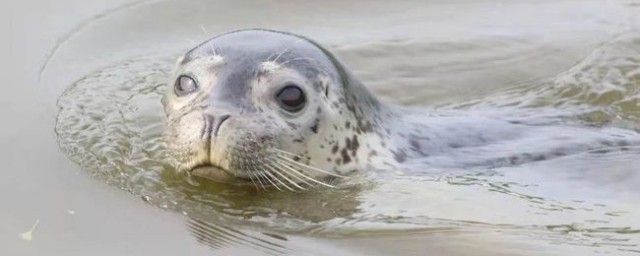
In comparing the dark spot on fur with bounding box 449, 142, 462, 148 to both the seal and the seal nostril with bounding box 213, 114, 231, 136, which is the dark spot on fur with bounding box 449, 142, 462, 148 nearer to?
the seal

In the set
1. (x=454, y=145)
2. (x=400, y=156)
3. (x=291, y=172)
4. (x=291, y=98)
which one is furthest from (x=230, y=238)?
(x=454, y=145)

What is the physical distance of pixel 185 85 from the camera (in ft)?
18.2

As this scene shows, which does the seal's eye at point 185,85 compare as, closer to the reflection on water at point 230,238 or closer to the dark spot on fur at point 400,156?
the reflection on water at point 230,238

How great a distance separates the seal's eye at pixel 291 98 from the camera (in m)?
5.52

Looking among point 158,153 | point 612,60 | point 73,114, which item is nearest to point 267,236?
point 158,153

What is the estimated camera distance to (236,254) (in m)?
4.83

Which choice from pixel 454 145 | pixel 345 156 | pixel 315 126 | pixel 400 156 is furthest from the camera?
pixel 454 145

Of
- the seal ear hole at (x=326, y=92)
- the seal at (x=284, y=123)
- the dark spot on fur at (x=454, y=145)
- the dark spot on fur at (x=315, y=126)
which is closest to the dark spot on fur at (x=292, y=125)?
the seal at (x=284, y=123)

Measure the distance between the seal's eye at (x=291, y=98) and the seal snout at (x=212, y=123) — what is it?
0.34 m

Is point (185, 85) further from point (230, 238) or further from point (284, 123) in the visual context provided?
point (230, 238)

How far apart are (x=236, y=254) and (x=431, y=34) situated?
12.0 feet

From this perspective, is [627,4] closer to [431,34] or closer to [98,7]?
[431,34]

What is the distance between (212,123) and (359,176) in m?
0.86

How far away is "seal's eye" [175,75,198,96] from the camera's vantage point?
5520mm
